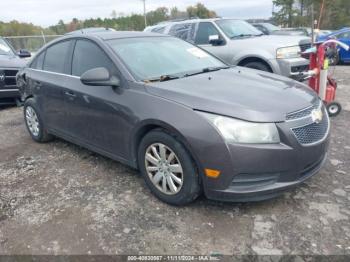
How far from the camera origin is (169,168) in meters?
3.14

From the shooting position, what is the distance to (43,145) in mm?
5188

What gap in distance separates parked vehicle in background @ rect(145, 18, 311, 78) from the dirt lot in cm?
283

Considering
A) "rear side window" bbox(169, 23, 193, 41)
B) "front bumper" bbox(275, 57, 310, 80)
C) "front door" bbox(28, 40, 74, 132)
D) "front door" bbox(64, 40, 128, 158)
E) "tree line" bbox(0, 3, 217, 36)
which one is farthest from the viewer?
"tree line" bbox(0, 3, 217, 36)

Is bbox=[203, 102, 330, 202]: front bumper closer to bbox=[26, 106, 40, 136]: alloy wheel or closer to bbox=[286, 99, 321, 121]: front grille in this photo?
bbox=[286, 99, 321, 121]: front grille

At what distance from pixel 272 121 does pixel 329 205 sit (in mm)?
1045

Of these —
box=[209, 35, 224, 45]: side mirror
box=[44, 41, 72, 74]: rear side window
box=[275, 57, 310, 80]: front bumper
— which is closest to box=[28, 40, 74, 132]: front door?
box=[44, 41, 72, 74]: rear side window

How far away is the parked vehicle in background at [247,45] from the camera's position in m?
6.54

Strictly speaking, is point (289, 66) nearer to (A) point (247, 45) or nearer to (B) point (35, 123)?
(A) point (247, 45)

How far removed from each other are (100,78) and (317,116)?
211 centimetres

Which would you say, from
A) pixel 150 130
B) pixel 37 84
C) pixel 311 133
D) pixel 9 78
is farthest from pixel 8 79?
pixel 311 133

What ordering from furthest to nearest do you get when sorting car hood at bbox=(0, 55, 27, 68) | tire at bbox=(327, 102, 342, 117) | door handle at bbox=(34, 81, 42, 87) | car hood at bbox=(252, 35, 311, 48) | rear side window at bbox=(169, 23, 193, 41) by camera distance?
rear side window at bbox=(169, 23, 193, 41) → car hood at bbox=(0, 55, 27, 68) → car hood at bbox=(252, 35, 311, 48) → tire at bbox=(327, 102, 342, 117) → door handle at bbox=(34, 81, 42, 87)

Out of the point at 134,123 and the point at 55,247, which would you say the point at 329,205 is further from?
the point at 55,247

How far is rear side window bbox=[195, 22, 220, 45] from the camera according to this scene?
7.64 m

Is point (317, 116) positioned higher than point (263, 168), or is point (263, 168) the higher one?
point (317, 116)
